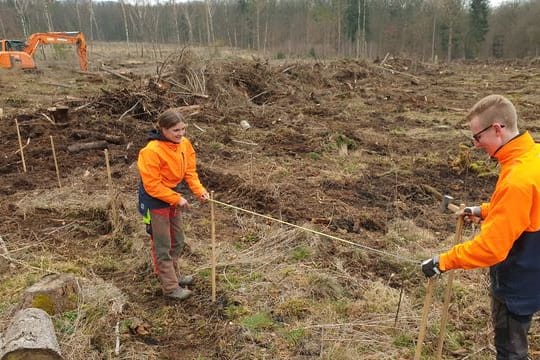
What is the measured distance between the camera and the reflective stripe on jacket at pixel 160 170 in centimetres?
385

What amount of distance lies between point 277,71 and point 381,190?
12.5m

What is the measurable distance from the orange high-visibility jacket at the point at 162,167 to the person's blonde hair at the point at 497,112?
2634 mm

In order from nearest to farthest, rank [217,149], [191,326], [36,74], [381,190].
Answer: [191,326] → [381,190] → [217,149] → [36,74]

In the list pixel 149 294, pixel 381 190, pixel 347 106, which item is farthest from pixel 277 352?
pixel 347 106

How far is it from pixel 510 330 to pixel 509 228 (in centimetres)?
85

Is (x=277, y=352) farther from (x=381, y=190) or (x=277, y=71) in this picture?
(x=277, y=71)

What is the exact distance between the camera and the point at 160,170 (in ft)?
13.1

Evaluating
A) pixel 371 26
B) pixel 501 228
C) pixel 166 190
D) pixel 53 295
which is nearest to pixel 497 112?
pixel 501 228

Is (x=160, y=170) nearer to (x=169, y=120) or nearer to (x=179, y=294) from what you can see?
(x=169, y=120)

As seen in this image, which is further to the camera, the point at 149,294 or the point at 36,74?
the point at 36,74

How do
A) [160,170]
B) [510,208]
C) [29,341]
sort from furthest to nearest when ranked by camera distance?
[160,170], [29,341], [510,208]

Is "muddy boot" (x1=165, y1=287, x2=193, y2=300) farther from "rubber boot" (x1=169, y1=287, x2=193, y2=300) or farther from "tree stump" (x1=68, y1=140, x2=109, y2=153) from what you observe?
"tree stump" (x1=68, y1=140, x2=109, y2=153)

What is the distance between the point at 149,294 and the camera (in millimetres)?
4402

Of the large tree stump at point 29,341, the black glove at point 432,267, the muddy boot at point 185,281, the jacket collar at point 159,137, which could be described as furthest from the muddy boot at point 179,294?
the black glove at point 432,267
